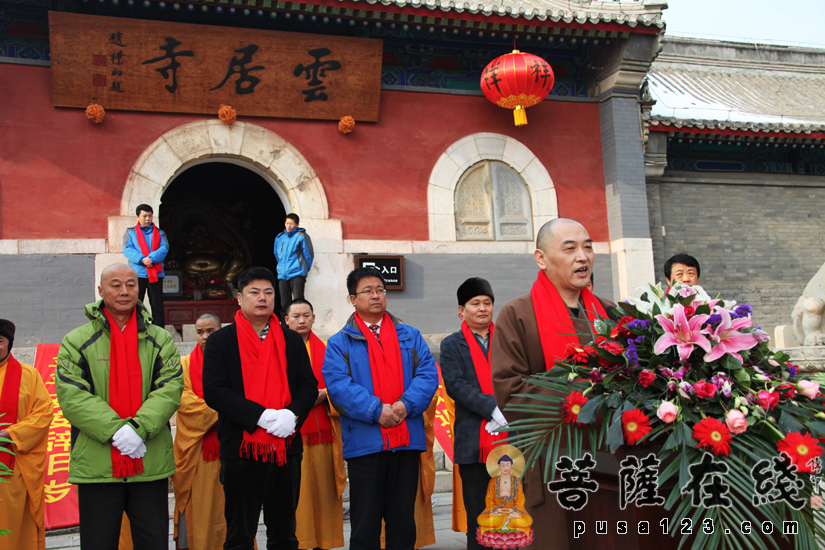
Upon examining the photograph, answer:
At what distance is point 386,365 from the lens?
3404 millimetres

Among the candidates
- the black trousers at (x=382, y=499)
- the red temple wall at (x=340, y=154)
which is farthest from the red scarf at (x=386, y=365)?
the red temple wall at (x=340, y=154)

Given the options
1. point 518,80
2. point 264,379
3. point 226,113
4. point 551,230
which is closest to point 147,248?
point 226,113

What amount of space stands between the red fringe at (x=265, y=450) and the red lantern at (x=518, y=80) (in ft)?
19.4

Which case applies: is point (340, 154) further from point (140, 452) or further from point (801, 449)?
point (801, 449)

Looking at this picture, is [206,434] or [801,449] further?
[206,434]

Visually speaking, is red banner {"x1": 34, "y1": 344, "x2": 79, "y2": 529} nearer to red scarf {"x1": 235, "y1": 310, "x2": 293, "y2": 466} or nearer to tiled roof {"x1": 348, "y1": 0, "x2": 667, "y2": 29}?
red scarf {"x1": 235, "y1": 310, "x2": 293, "y2": 466}

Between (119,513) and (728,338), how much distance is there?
2638 millimetres

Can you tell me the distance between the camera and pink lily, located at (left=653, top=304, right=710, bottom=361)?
179cm

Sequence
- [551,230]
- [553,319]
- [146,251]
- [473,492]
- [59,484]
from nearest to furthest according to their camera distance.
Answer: [553,319]
[551,230]
[473,492]
[59,484]
[146,251]

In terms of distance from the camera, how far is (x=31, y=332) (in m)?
6.77

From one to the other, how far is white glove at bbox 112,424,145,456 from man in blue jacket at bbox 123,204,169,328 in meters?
3.91

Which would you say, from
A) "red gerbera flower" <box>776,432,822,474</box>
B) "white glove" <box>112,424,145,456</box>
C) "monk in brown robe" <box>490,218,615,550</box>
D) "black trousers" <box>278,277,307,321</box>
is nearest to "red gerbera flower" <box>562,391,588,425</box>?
"monk in brown robe" <box>490,218,615,550</box>

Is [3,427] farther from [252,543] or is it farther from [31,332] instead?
[31,332]

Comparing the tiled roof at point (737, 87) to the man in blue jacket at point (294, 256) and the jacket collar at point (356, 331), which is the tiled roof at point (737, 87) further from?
the jacket collar at point (356, 331)
